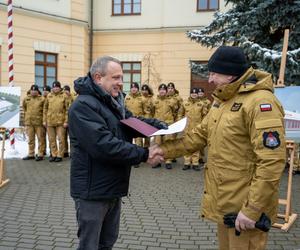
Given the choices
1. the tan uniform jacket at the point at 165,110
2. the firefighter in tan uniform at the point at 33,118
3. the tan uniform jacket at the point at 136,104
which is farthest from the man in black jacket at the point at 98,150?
the firefighter in tan uniform at the point at 33,118

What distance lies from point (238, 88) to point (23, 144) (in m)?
11.3

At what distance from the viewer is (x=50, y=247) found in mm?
4562

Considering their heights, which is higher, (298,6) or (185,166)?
(298,6)

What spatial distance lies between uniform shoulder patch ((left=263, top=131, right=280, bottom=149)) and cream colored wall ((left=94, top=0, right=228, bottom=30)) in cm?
1556

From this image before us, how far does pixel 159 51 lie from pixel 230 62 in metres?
15.8

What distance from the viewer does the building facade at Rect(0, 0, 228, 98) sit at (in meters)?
16.1

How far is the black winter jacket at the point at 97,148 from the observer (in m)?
2.81

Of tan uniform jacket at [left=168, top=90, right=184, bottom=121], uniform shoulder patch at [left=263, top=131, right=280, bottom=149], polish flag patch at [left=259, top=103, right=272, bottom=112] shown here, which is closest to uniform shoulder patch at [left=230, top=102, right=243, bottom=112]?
polish flag patch at [left=259, top=103, right=272, bottom=112]

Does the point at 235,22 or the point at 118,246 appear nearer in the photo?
the point at 118,246

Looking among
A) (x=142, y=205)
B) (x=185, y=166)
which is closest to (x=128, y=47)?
(x=185, y=166)

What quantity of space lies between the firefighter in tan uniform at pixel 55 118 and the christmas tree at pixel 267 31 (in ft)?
16.2

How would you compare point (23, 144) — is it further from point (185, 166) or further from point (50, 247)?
point (50, 247)

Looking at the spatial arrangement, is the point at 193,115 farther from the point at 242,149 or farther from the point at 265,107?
the point at 265,107

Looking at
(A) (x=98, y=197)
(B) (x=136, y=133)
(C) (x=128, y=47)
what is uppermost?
(C) (x=128, y=47)
